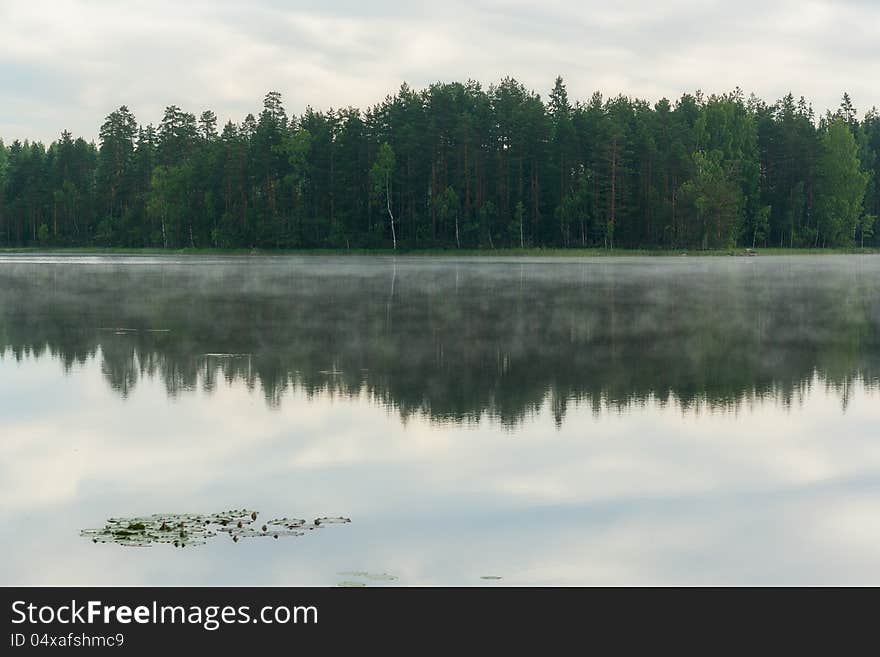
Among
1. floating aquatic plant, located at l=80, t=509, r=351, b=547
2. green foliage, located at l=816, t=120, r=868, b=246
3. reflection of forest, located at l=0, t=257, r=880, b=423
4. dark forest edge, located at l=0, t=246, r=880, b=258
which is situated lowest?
floating aquatic plant, located at l=80, t=509, r=351, b=547

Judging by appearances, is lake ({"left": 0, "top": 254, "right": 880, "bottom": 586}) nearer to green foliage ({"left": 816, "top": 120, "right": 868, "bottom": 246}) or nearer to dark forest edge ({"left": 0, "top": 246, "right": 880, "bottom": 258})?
dark forest edge ({"left": 0, "top": 246, "right": 880, "bottom": 258})

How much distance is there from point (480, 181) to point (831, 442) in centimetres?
10360

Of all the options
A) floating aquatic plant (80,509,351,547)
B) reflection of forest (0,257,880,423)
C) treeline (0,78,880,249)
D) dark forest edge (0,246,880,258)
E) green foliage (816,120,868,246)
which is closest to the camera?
floating aquatic plant (80,509,351,547)

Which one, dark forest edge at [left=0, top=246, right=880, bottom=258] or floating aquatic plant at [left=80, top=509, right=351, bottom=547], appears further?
dark forest edge at [left=0, top=246, right=880, bottom=258]

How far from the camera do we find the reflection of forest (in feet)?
60.1

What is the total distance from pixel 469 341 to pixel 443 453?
11649mm

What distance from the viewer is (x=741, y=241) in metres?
130

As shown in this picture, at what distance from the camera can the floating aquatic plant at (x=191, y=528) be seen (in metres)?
10.0

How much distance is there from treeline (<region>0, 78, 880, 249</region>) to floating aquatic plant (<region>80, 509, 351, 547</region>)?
101m

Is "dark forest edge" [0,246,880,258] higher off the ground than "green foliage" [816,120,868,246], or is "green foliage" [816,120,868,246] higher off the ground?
"green foliage" [816,120,868,246]

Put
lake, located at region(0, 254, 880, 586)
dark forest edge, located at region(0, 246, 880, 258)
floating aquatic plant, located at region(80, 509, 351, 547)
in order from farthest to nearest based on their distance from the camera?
dark forest edge, located at region(0, 246, 880, 258)
floating aquatic plant, located at region(80, 509, 351, 547)
lake, located at region(0, 254, 880, 586)

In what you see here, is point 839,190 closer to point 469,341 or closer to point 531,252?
point 531,252

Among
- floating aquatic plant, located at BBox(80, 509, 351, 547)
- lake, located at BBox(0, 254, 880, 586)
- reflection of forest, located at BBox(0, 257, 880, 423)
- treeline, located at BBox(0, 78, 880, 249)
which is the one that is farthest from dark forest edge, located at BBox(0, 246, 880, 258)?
floating aquatic plant, located at BBox(80, 509, 351, 547)

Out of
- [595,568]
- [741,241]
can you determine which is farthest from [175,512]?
[741,241]
